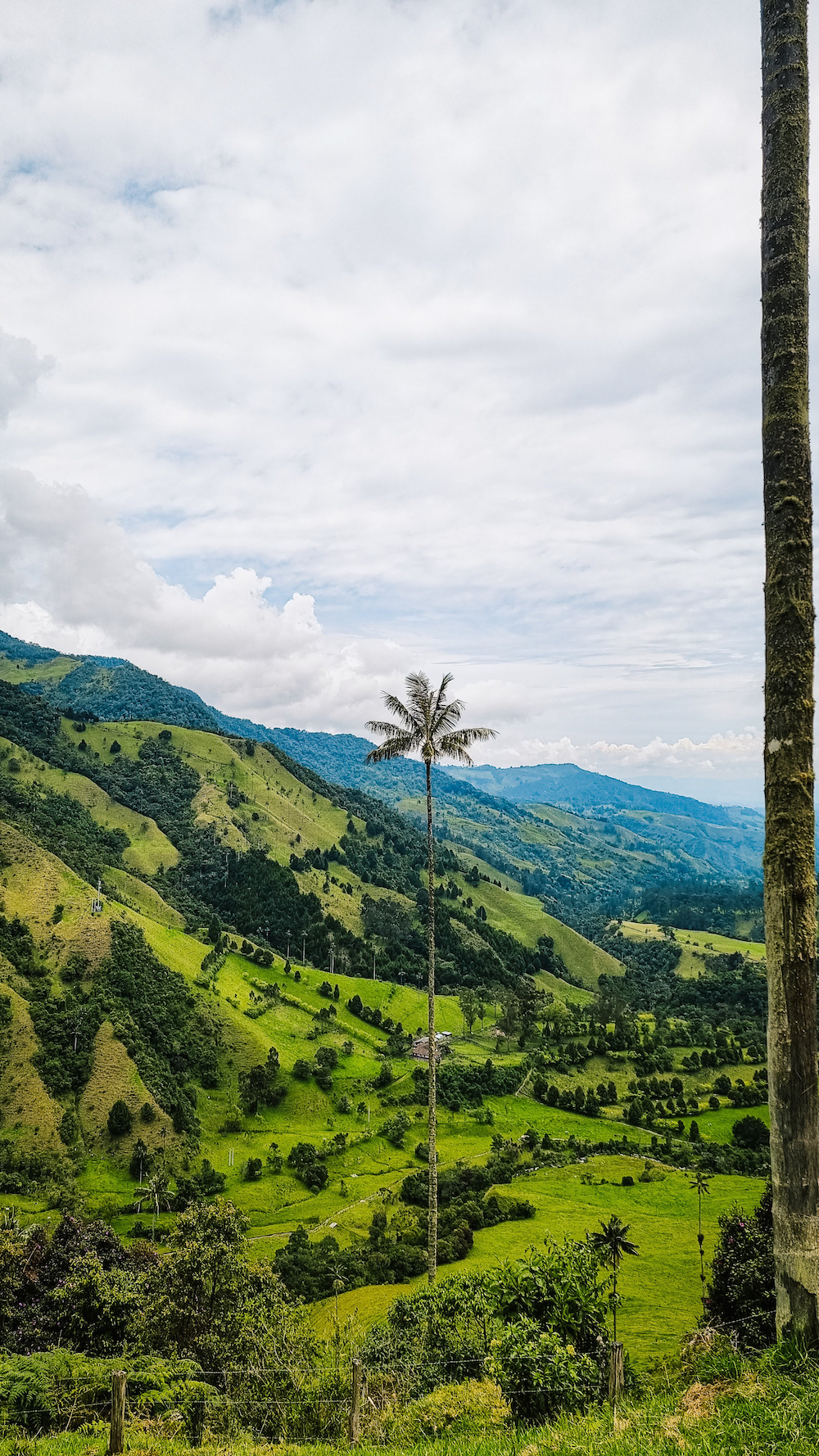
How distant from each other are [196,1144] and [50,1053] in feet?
64.7

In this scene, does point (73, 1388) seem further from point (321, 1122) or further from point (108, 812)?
point (108, 812)

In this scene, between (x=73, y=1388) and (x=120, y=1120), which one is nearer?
(x=73, y=1388)

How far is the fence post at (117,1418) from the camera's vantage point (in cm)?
1040

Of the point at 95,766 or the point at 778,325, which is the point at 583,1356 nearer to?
the point at 778,325

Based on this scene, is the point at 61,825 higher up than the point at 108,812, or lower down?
lower down

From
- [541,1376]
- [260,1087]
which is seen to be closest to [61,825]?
[260,1087]

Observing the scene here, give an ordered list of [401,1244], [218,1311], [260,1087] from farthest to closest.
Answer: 1. [260,1087]
2. [401,1244]
3. [218,1311]

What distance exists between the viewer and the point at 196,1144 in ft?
274

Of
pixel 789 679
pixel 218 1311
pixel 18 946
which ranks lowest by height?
pixel 18 946

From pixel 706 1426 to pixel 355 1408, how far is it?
25.6ft

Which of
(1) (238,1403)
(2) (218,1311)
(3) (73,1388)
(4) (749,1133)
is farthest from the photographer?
(4) (749,1133)

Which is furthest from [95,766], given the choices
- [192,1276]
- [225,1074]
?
[192,1276]

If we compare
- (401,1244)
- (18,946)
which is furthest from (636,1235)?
(18,946)

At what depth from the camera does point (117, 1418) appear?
1050cm
